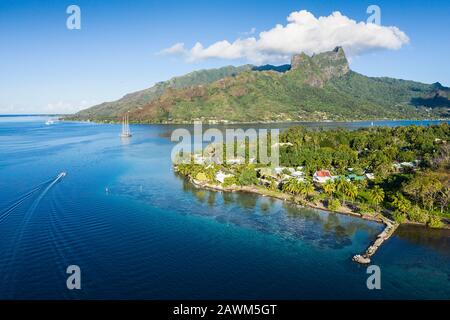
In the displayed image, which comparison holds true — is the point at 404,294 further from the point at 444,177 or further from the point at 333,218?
the point at 444,177

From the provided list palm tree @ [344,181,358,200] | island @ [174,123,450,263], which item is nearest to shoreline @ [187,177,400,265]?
island @ [174,123,450,263]

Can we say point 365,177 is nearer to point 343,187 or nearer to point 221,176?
point 343,187

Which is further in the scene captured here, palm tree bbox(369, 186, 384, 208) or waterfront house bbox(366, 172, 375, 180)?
waterfront house bbox(366, 172, 375, 180)

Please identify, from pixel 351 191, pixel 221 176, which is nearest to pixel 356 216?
pixel 351 191

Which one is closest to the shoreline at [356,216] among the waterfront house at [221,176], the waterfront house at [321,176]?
the waterfront house at [221,176]

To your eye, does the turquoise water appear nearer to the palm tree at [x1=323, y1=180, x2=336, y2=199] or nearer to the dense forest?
the dense forest
